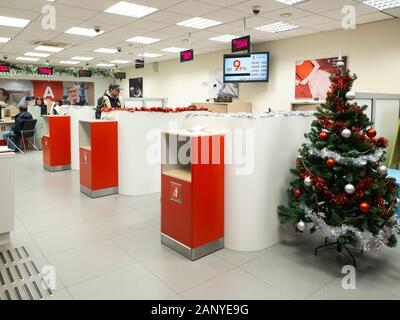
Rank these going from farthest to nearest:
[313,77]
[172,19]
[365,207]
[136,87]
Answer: [136,87] → [313,77] → [172,19] → [365,207]

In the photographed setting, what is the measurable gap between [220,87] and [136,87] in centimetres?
539

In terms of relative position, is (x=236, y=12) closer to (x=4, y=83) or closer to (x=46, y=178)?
(x=46, y=178)

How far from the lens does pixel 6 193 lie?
3279 mm

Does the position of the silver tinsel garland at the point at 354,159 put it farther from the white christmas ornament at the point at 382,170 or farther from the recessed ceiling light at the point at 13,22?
the recessed ceiling light at the point at 13,22

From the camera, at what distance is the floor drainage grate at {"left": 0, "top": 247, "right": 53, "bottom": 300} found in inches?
96.0

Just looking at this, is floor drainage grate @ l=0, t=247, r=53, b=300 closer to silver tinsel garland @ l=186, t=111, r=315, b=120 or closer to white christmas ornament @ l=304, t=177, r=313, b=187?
silver tinsel garland @ l=186, t=111, r=315, b=120

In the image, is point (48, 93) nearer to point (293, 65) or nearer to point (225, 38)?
point (225, 38)

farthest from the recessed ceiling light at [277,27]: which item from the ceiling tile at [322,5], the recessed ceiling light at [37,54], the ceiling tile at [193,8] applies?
the recessed ceiling light at [37,54]

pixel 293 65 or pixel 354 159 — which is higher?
pixel 293 65

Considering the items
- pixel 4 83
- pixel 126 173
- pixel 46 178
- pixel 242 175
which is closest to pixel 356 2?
pixel 242 175

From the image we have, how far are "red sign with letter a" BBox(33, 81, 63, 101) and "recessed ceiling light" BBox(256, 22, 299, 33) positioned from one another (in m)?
12.0

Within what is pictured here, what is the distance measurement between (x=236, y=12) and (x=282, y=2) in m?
0.91

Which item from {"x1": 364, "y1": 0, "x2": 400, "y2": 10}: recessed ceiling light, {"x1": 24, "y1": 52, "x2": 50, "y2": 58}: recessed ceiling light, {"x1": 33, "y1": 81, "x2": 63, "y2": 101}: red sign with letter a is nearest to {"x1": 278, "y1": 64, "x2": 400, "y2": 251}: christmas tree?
{"x1": 364, "y1": 0, "x2": 400, "y2": 10}: recessed ceiling light

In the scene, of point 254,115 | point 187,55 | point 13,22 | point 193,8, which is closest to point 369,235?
point 254,115
